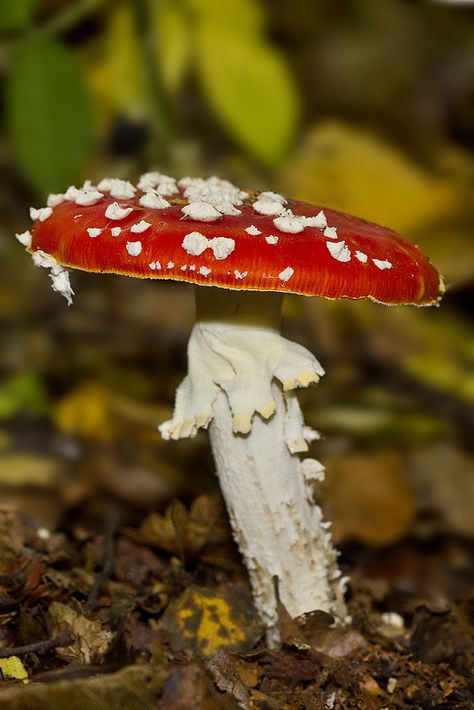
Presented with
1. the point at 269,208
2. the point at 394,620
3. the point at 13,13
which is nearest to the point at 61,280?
the point at 269,208

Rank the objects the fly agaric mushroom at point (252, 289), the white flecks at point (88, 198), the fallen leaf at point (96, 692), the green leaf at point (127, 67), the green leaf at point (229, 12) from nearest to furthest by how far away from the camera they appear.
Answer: the fallen leaf at point (96, 692)
the fly agaric mushroom at point (252, 289)
the white flecks at point (88, 198)
the green leaf at point (229, 12)
the green leaf at point (127, 67)

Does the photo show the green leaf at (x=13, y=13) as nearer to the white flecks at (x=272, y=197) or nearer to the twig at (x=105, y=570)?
the white flecks at (x=272, y=197)

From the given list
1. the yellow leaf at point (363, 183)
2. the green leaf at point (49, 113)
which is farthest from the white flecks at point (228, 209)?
the yellow leaf at point (363, 183)

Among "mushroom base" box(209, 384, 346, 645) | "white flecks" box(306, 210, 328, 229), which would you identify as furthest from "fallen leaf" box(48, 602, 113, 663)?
"white flecks" box(306, 210, 328, 229)

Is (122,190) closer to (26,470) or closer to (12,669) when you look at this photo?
(12,669)

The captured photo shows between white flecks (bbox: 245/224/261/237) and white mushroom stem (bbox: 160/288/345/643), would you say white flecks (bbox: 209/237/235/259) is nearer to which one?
white flecks (bbox: 245/224/261/237)
